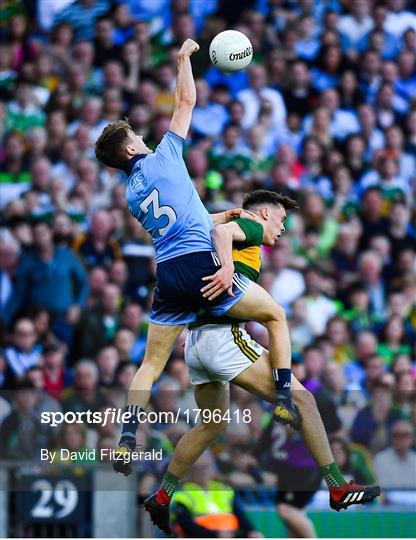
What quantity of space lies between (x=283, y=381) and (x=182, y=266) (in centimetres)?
90

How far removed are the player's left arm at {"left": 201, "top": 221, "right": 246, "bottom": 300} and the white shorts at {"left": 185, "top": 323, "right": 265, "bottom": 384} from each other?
330 mm

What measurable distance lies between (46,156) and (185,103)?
6.33 meters

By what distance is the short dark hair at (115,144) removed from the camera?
8.65m

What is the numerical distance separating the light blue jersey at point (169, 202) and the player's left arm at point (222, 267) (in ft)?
0.39

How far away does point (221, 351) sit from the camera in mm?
8586

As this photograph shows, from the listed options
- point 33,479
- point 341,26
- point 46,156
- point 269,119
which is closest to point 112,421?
point 33,479

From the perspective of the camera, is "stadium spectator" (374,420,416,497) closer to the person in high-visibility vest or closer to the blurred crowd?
the blurred crowd

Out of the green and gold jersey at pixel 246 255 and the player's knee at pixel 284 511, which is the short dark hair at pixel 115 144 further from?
the player's knee at pixel 284 511

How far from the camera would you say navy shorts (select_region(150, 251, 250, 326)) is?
332 inches

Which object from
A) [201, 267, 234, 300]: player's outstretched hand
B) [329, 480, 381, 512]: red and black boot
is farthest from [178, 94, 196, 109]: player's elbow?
[329, 480, 381, 512]: red and black boot

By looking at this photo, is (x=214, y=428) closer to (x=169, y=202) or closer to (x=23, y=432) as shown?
(x=169, y=202)

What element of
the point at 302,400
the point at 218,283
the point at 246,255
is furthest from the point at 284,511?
the point at 218,283

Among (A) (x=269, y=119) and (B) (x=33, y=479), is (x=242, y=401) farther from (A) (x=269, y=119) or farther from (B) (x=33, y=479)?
(A) (x=269, y=119)

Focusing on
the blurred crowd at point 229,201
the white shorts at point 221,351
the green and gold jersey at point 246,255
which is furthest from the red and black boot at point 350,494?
the blurred crowd at point 229,201
